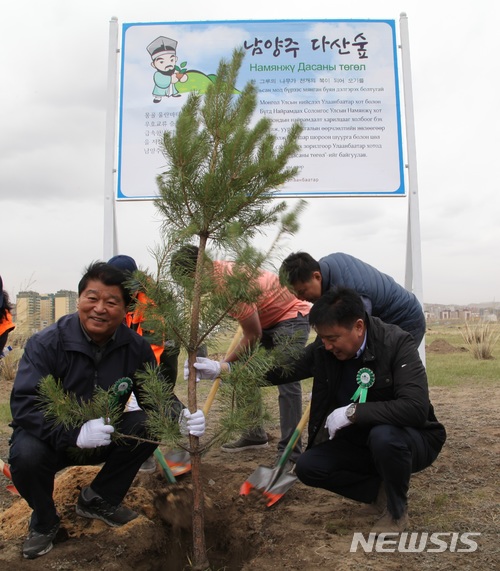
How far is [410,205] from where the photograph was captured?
5520 millimetres

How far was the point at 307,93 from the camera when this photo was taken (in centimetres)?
555

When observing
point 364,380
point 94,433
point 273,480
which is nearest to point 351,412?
point 364,380

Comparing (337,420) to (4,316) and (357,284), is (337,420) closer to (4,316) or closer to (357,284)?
(357,284)

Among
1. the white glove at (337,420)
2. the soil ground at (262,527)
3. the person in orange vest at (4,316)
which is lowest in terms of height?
the soil ground at (262,527)

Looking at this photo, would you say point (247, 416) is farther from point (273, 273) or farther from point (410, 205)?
point (410, 205)

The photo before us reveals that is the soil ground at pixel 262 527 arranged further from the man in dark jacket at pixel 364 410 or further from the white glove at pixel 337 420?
the white glove at pixel 337 420

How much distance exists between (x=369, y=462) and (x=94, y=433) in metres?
1.43

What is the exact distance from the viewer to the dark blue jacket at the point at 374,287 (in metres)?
3.56

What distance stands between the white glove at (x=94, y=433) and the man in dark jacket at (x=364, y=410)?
0.56m

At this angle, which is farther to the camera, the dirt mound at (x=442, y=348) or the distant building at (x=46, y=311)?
the dirt mound at (x=442, y=348)

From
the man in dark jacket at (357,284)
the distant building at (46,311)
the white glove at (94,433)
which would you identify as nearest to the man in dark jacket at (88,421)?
the white glove at (94,433)

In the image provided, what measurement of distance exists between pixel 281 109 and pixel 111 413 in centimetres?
373

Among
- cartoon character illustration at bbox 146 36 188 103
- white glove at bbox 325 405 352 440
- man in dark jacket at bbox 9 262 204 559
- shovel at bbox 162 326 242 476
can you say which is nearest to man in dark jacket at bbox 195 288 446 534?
white glove at bbox 325 405 352 440

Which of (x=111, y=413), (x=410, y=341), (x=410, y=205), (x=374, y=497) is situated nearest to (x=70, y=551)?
(x=111, y=413)
